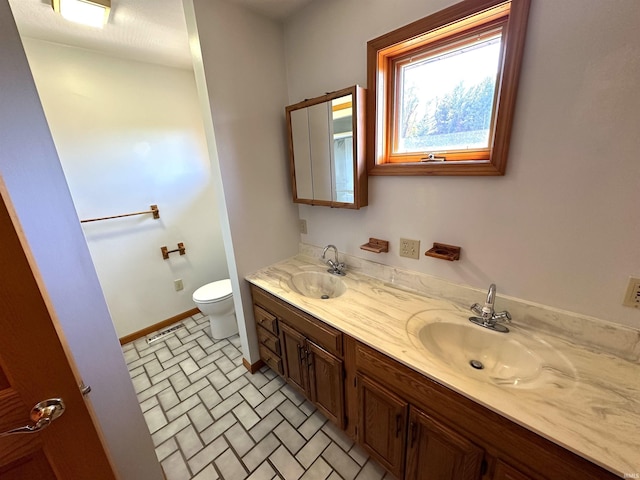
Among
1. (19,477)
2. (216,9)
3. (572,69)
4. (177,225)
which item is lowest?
(19,477)

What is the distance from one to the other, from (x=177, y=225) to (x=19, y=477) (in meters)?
2.18

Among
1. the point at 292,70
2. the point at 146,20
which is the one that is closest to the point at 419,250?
the point at 292,70

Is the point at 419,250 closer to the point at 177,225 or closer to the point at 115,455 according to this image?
the point at 115,455

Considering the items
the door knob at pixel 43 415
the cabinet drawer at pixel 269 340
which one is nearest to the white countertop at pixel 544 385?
the cabinet drawer at pixel 269 340

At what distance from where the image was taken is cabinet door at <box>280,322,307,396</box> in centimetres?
149

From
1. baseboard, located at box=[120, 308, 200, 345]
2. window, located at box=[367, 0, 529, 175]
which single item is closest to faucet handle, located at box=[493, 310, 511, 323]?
window, located at box=[367, 0, 529, 175]

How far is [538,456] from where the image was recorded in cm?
71

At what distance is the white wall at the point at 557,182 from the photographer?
82cm

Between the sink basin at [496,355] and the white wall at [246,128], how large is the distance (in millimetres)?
1220

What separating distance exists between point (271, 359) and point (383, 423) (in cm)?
95

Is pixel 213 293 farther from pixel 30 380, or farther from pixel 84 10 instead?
pixel 84 10

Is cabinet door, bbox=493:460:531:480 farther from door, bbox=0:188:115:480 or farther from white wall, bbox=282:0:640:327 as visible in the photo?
door, bbox=0:188:115:480

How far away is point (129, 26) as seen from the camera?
5.31 feet

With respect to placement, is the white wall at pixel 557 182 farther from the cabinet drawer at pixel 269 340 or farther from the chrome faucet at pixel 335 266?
the cabinet drawer at pixel 269 340
